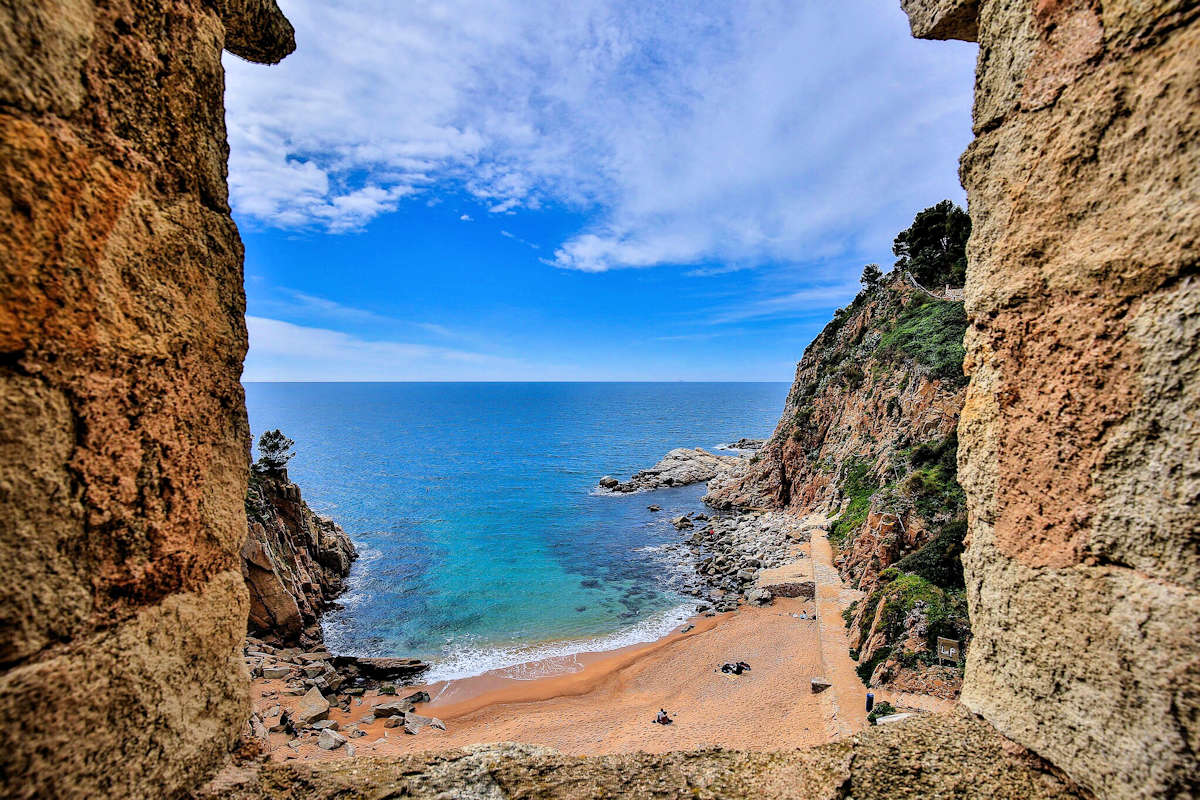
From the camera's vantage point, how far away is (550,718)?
17.0 metres

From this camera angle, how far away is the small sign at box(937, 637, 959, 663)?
13.7 meters

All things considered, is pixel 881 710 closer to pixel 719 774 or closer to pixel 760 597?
pixel 760 597

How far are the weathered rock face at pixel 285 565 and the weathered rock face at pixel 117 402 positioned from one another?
20101 mm

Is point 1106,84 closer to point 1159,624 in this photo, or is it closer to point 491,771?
point 1159,624

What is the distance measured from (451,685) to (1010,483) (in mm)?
20909

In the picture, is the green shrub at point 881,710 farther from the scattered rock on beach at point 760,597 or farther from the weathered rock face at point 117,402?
the weathered rock face at point 117,402

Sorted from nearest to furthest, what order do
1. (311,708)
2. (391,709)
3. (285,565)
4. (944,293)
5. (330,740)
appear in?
(330,740)
(311,708)
(391,709)
(285,565)
(944,293)

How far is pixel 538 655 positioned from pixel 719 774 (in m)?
20.6

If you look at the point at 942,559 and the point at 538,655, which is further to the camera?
the point at 538,655

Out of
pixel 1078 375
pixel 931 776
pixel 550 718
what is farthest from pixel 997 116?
pixel 550 718

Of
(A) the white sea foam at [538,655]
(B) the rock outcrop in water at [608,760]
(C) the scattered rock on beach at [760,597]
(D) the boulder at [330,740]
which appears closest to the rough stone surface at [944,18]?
(B) the rock outcrop in water at [608,760]

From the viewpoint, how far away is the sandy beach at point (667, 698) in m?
14.9

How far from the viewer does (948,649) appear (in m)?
13.8

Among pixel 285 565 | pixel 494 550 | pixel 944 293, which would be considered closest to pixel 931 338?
pixel 944 293
